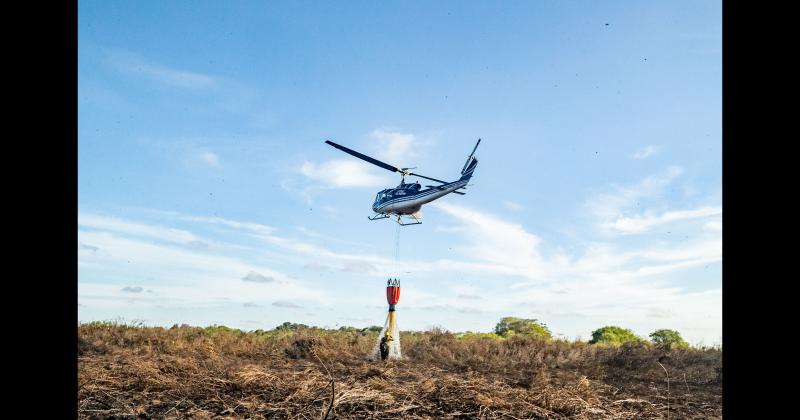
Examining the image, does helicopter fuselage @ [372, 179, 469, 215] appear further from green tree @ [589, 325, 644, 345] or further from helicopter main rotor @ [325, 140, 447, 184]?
green tree @ [589, 325, 644, 345]

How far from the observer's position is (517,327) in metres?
23.8

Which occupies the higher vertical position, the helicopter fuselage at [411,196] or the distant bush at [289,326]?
the helicopter fuselage at [411,196]

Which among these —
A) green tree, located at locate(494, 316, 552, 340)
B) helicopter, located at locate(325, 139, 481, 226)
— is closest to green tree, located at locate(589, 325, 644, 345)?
green tree, located at locate(494, 316, 552, 340)

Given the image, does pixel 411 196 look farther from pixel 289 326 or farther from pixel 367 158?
pixel 289 326

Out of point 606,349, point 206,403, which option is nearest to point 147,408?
point 206,403

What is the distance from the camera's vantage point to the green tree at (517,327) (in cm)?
2233

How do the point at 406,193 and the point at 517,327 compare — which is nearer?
the point at 406,193

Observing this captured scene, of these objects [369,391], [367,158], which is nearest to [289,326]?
[367,158]

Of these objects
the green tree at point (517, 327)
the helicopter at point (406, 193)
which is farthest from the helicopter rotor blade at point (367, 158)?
the green tree at point (517, 327)

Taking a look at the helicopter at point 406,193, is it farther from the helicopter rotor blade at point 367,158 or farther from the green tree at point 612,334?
the green tree at point 612,334
